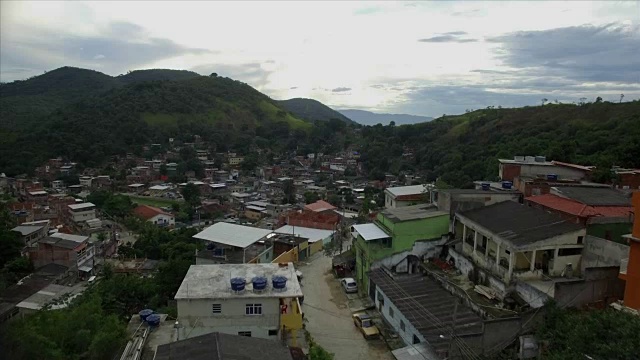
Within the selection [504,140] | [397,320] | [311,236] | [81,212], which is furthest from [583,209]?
[81,212]

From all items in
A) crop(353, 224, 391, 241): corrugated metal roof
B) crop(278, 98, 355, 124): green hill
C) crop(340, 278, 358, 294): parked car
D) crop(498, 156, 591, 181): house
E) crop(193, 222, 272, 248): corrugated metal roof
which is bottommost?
crop(340, 278, 358, 294): parked car

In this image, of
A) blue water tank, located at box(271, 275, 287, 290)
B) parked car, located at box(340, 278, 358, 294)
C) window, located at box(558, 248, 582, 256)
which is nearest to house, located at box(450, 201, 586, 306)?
window, located at box(558, 248, 582, 256)

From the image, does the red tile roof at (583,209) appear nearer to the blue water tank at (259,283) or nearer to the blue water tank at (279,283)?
the blue water tank at (279,283)

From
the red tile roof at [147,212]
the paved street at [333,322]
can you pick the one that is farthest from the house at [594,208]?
the red tile roof at [147,212]

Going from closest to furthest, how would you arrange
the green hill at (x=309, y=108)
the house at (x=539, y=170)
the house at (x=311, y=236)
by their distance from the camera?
the house at (x=539, y=170)
the house at (x=311, y=236)
the green hill at (x=309, y=108)

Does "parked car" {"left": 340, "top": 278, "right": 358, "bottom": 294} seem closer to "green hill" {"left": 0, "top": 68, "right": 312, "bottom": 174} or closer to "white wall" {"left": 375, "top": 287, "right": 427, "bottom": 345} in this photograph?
"white wall" {"left": 375, "top": 287, "right": 427, "bottom": 345}

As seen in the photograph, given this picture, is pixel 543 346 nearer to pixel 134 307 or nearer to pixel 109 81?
pixel 134 307

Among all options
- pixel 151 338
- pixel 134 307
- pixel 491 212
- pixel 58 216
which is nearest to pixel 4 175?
pixel 58 216

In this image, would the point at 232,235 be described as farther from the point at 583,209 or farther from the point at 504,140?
the point at 504,140
